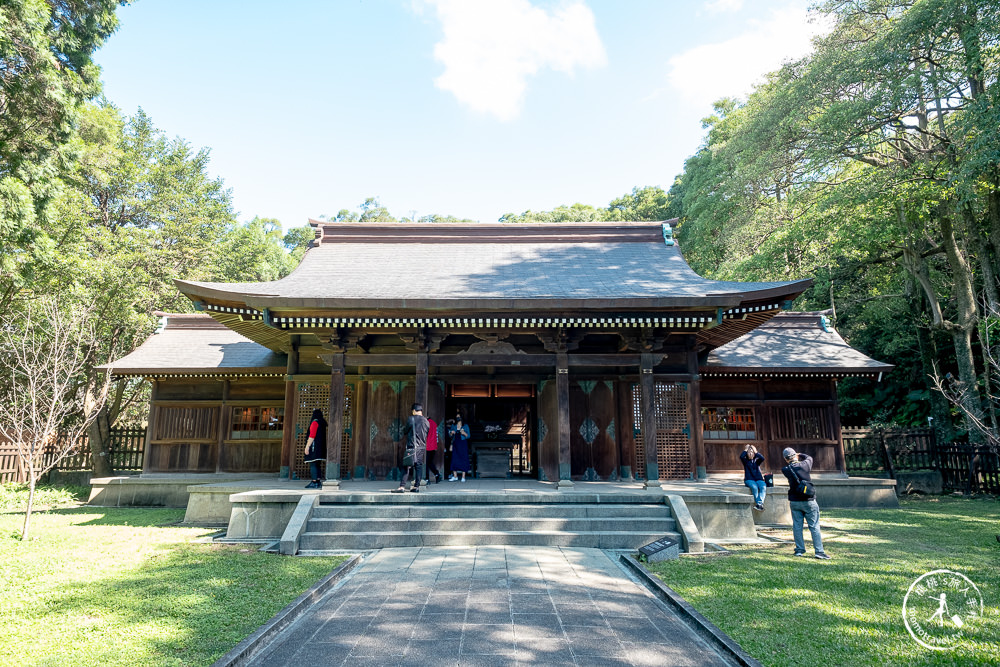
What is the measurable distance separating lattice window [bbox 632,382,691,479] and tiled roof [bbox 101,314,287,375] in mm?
9437

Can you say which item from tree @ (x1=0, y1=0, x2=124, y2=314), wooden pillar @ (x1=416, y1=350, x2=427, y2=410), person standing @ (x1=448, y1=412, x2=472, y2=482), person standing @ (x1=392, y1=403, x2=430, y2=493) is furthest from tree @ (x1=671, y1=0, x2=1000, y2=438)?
tree @ (x1=0, y1=0, x2=124, y2=314)

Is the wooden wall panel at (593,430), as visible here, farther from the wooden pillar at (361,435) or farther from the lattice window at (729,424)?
the wooden pillar at (361,435)

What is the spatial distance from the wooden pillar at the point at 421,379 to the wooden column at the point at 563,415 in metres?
2.74

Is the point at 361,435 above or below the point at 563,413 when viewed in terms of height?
below

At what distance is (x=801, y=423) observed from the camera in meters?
14.7

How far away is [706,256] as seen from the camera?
23828 mm

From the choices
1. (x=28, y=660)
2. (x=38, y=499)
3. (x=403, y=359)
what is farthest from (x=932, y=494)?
(x=38, y=499)

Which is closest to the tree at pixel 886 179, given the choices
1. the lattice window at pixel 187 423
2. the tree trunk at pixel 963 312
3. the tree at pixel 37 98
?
the tree trunk at pixel 963 312

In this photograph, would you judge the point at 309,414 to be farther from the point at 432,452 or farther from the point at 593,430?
the point at 593,430

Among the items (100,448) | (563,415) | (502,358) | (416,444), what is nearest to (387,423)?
(416,444)

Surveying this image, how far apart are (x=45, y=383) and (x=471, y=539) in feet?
28.4

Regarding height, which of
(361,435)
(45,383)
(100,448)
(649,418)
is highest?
(45,383)

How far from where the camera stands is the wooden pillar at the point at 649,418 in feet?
33.9

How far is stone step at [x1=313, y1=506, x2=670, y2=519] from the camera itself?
29.1 feet
